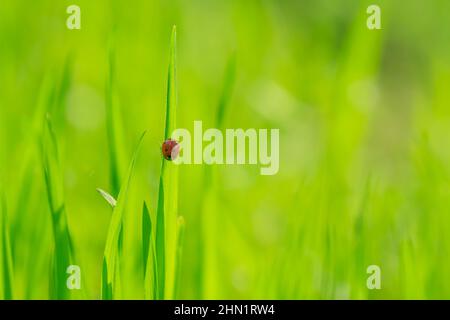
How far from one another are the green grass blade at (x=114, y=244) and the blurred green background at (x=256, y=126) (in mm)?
32

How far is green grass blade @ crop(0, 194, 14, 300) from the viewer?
974 mm

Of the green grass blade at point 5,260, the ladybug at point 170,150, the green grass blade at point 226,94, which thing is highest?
the green grass blade at point 226,94

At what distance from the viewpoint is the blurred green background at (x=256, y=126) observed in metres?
1.09

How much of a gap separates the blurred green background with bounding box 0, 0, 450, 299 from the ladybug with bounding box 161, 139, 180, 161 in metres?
0.12

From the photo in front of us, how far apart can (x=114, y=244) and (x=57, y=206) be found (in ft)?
0.27

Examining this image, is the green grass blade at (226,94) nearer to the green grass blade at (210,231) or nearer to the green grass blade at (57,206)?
the green grass blade at (210,231)

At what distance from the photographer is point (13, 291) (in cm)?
101

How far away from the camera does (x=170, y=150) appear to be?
938 mm

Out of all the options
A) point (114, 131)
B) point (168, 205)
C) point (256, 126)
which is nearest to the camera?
point (168, 205)

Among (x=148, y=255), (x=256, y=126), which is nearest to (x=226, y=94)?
(x=148, y=255)

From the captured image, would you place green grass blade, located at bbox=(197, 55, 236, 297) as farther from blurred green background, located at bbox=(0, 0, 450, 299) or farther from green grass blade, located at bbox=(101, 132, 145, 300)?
green grass blade, located at bbox=(101, 132, 145, 300)

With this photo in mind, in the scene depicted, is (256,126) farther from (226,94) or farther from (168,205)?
(168,205)

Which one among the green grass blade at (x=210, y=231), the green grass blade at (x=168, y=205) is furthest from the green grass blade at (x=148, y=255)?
the green grass blade at (x=210, y=231)
